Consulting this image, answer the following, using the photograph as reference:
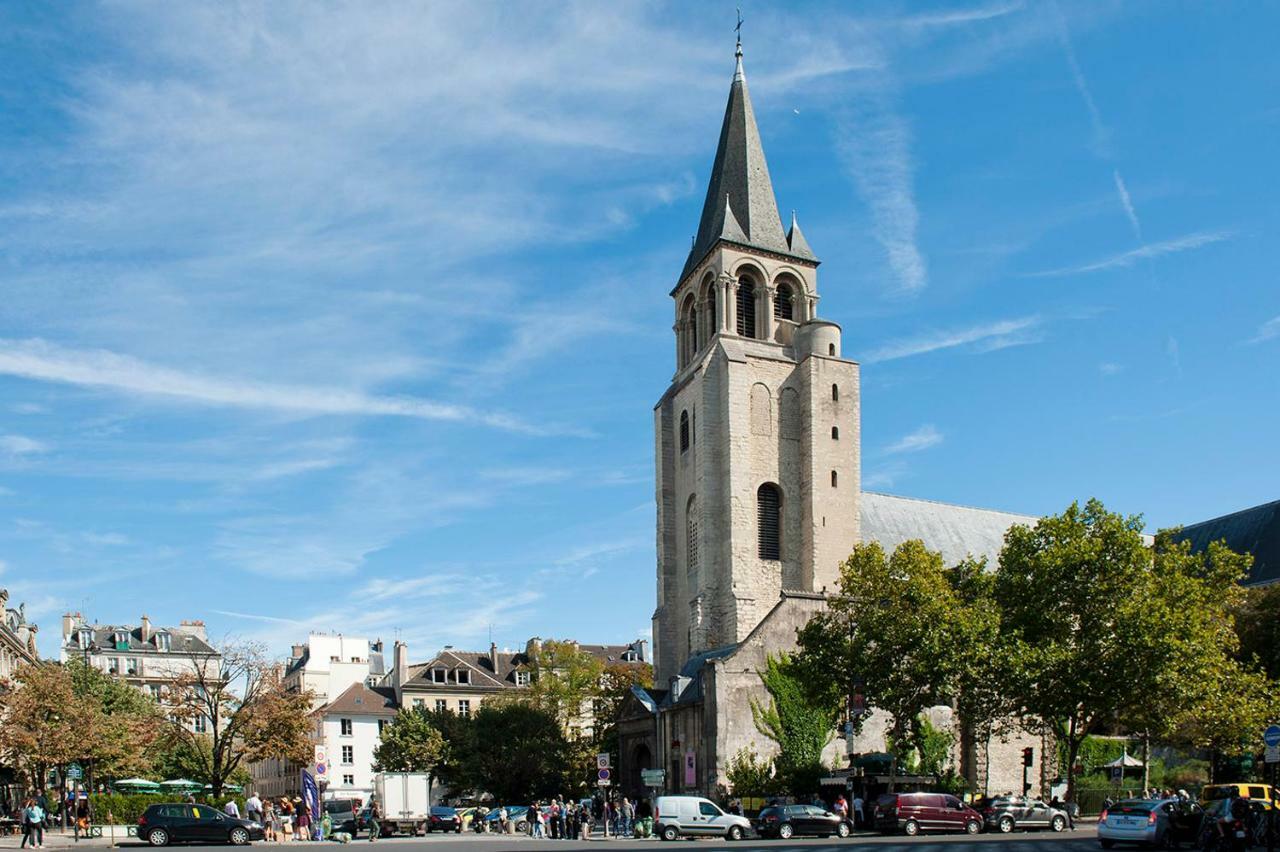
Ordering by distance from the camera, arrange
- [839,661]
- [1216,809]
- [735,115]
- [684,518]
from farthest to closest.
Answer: [735,115]
[684,518]
[839,661]
[1216,809]

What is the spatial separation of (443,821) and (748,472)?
20.8 m

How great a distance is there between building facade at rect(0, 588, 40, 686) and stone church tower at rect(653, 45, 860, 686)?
103ft

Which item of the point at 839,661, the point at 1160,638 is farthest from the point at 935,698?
the point at 1160,638

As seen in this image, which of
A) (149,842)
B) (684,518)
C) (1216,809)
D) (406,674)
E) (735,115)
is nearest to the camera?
(1216,809)

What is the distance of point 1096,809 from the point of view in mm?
49188

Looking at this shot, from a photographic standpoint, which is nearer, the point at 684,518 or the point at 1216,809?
the point at 1216,809

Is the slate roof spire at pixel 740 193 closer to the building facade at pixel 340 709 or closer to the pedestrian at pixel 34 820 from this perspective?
the building facade at pixel 340 709

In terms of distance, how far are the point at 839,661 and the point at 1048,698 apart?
7.02 metres

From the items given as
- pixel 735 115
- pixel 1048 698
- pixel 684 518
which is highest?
pixel 735 115

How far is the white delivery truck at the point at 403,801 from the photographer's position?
152ft

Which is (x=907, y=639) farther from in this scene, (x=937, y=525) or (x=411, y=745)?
(x=411, y=745)

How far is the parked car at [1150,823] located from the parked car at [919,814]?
7.75 m

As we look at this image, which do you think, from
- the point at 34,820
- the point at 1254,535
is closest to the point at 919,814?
the point at 34,820

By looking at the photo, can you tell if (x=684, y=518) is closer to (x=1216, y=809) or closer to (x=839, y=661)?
(x=839, y=661)
